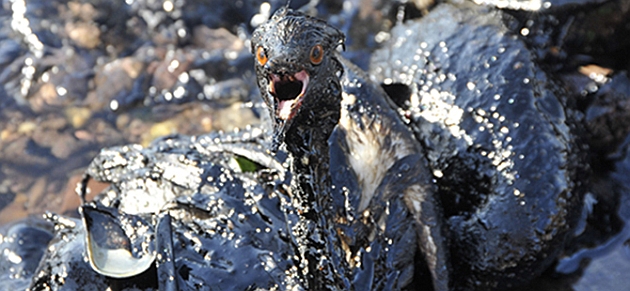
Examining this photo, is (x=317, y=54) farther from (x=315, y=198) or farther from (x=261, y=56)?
(x=315, y=198)

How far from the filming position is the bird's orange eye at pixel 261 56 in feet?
7.90

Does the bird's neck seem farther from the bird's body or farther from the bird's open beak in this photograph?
the bird's open beak

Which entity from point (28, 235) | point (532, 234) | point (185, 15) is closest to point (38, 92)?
point (185, 15)

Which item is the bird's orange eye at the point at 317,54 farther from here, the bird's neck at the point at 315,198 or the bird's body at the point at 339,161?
the bird's neck at the point at 315,198

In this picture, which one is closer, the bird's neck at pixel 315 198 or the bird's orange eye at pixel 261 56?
the bird's orange eye at pixel 261 56

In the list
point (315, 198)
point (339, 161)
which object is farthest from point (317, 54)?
point (339, 161)

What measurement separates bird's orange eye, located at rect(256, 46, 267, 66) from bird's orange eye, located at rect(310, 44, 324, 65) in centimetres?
17

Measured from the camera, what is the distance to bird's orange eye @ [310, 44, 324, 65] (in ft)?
8.01

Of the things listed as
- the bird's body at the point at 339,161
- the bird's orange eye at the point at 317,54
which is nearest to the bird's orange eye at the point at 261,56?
the bird's body at the point at 339,161

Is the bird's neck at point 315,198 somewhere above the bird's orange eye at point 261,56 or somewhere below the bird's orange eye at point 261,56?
below

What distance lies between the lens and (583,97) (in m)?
4.80

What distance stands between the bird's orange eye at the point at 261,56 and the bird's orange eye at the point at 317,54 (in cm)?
17

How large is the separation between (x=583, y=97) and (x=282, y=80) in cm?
314

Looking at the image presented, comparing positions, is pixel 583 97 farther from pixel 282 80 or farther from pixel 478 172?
pixel 282 80
